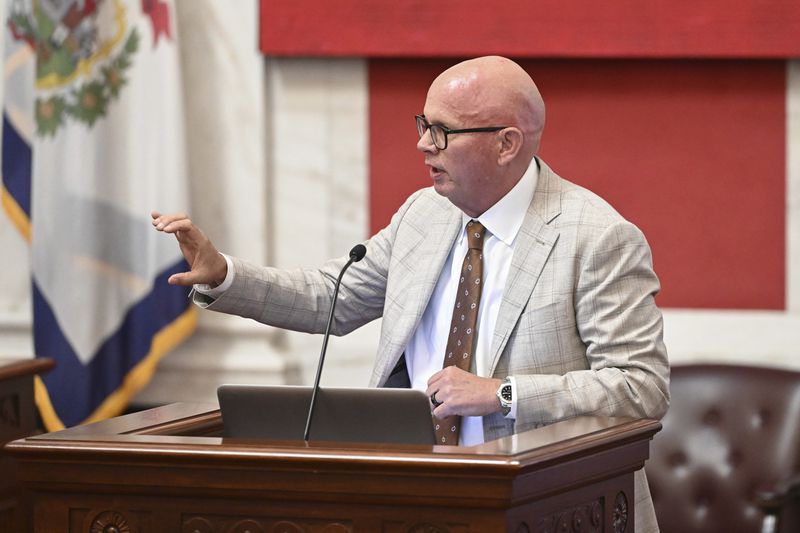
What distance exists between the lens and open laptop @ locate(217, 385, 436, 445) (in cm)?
244

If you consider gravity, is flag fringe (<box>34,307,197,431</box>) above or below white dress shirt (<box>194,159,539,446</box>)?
below

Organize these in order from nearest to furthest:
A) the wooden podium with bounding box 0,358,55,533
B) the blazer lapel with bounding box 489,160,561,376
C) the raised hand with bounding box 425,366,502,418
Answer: the raised hand with bounding box 425,366,502,418, the blazer lapel with bounding box 489,160,561,376, the wooden podium with bounding box 0,358,55,533

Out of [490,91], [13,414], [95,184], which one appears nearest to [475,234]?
[490,91]

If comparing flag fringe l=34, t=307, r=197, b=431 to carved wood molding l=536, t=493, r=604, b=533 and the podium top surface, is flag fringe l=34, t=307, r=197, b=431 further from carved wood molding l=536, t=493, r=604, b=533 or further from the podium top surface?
carved wood molding l=536, t=493, r=604, b=533

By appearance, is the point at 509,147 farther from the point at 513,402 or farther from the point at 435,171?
the point at 513,402

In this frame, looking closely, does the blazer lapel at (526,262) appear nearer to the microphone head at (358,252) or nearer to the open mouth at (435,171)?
the open mouth at (435,171)

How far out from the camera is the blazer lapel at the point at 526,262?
120 inches

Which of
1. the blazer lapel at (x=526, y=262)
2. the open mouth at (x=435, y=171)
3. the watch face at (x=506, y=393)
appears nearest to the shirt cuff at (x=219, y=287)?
the open mouth at (x=435, y=171)

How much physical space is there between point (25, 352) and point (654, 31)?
101 inches

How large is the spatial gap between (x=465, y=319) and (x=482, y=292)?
3.3 inches

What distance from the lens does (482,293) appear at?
125 inches

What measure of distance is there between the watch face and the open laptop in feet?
1.29

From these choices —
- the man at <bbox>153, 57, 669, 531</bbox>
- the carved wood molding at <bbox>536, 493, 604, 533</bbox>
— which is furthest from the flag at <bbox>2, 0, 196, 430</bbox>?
the carved wood molding at <bbox>536, 493, 604, 533</bbox>

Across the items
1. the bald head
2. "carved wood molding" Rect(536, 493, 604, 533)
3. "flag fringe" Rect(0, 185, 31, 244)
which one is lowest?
"carved wood molding" Rect(536, 493, 604, 533)
